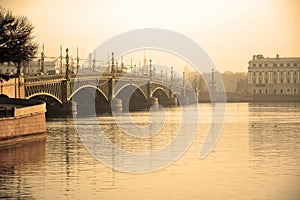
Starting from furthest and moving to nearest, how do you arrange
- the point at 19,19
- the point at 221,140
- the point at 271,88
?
the point at 271,88
the point at 19,19
the point at 221,140

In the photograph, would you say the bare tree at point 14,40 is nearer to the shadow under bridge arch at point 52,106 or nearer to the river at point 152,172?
the river at point 152,172

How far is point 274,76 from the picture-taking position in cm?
19225

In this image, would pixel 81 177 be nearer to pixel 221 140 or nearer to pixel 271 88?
pixel 221 140

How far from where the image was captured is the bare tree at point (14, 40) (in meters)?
53.5

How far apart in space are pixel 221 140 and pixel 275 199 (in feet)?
85.3

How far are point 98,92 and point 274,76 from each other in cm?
9047

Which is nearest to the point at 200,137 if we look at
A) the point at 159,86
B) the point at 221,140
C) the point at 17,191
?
the point at 221,140

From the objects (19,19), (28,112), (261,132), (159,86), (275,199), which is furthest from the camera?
(159,86)

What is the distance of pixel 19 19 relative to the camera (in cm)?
5772

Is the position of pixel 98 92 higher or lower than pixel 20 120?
higher

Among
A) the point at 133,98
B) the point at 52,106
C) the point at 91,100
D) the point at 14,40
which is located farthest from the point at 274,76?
the point at 14,40

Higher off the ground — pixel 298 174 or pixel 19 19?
pixel 19 19

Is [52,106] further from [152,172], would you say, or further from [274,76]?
[274,76]

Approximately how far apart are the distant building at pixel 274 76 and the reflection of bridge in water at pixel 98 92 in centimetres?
3411
